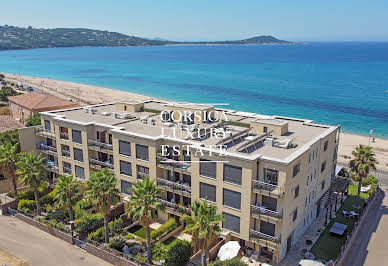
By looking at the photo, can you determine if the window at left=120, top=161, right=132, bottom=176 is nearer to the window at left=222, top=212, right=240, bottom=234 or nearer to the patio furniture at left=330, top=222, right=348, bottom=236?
the window at left=222, top=212, right=240, bottom=234

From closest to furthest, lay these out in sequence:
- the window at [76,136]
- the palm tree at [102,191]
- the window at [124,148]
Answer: the palm tree at [102,191], the window at [124,148], the window at [76,136]

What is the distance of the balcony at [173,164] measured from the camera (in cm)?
4211

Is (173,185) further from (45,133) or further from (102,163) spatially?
(45,133)

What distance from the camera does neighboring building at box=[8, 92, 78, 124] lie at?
75812mm

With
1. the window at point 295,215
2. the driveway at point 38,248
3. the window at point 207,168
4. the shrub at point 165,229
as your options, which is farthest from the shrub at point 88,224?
the window at point 295,215

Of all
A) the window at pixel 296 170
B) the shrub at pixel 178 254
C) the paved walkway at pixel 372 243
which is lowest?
the paved walkway at pixel 372 243

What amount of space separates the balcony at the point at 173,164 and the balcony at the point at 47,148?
845 inches

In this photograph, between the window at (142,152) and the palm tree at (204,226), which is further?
the window at (142,152)

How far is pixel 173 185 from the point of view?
43219 millimetres

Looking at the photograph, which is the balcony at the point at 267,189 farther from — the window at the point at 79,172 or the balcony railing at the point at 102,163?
the window at the point at 79,172

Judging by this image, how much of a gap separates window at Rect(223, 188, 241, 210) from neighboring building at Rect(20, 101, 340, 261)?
120 mm

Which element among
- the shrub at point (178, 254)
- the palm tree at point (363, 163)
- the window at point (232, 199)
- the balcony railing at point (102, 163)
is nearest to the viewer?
the shrub at point (178, 254)

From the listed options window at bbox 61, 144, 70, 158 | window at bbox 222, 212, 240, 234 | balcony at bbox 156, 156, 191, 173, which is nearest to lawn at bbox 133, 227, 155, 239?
balcony at bbox 156, 156, 191, 173

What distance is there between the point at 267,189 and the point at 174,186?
12.2 metres
